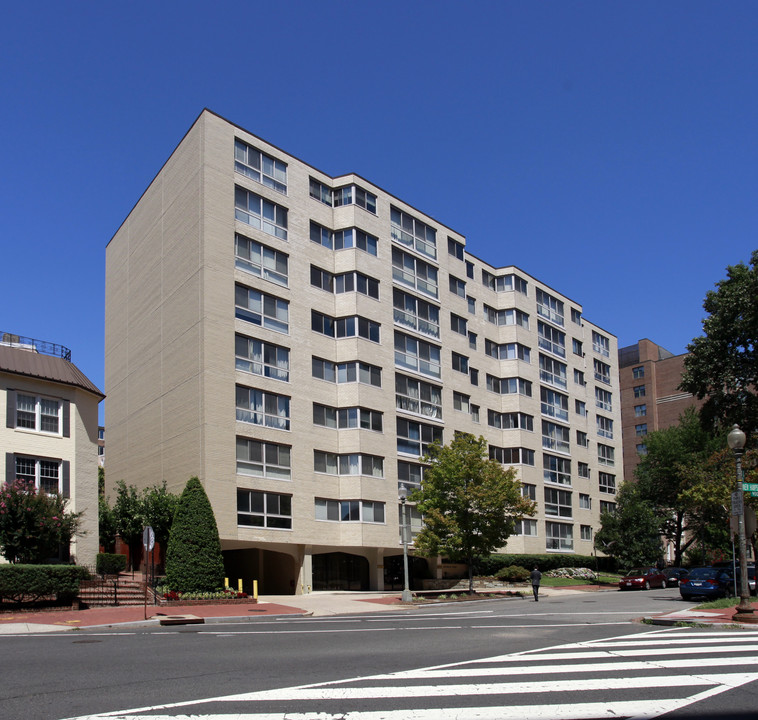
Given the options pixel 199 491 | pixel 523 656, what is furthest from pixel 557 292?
pixel 523 656

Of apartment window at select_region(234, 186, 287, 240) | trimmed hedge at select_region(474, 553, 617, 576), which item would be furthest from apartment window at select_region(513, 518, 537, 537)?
apartment window at select_region(234, 186, 287, 240)

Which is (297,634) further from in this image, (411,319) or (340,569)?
(411,319)

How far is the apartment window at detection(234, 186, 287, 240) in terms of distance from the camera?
42.3 metres

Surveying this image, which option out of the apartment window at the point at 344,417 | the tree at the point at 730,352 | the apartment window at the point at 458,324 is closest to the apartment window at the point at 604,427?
the apartment window at the point at 458,324

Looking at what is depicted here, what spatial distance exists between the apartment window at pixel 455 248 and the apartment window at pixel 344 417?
16.1 m

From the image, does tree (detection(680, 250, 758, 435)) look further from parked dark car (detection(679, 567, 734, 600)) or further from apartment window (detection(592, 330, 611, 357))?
apartment window (detection(592, 330, 611, 357))

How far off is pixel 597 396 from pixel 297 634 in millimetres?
58575

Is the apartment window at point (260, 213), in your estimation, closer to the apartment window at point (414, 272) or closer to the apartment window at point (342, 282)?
the apartment window at point (342, 282)

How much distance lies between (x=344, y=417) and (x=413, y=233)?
46.8ft

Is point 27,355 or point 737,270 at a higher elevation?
point 737,270

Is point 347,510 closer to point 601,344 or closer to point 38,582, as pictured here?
point 38,582

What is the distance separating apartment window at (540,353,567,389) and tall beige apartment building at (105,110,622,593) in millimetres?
8825

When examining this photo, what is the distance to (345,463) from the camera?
44.7m

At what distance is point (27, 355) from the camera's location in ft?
113
